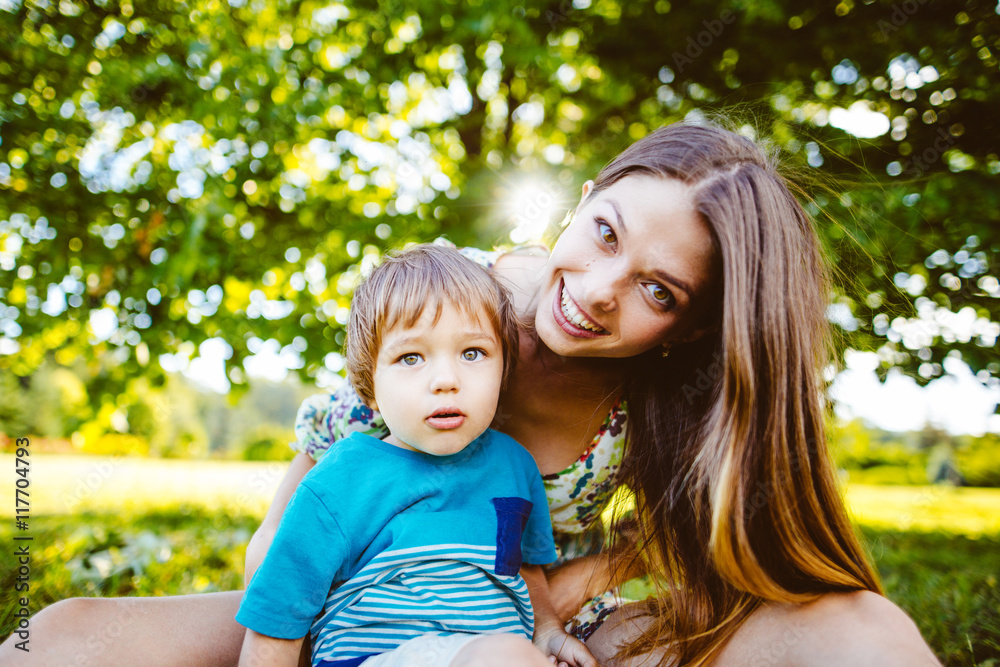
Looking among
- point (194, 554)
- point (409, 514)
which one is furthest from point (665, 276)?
point (194, 554)

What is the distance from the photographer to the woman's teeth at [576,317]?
64.9 inches

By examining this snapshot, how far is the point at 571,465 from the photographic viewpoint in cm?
192

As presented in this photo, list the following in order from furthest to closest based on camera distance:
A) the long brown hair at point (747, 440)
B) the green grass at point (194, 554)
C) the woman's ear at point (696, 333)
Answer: the green grass at point (194, 554) → the woman's ear at point (696, 333) → the long brown hair at point (747, 440)

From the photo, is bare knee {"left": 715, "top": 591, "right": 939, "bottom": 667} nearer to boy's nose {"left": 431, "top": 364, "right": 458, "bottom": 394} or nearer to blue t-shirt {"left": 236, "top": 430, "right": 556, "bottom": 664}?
blue t-shirt {"left": 236, "top": 430, "right": 556, "bottom": 664}

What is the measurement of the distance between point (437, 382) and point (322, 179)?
3.42 metres

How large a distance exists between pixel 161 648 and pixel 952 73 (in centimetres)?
436

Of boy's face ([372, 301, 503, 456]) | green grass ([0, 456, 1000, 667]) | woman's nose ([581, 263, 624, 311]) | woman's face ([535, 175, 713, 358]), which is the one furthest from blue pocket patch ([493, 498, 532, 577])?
green grass ([0, 456, 1000, 667])

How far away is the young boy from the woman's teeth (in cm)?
22

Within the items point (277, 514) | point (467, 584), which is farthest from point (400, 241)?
point (467, 584)

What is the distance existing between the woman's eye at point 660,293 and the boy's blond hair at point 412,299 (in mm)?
378

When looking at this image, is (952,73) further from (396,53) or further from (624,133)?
(396,53)

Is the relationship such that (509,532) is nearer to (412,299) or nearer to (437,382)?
(437,382)

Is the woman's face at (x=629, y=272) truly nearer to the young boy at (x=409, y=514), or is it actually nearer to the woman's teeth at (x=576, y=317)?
the woman's teeth at (x=576, y=317)

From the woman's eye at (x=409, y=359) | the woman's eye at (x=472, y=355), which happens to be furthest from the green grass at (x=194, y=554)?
the woman's eye at (x=472, y=355)
